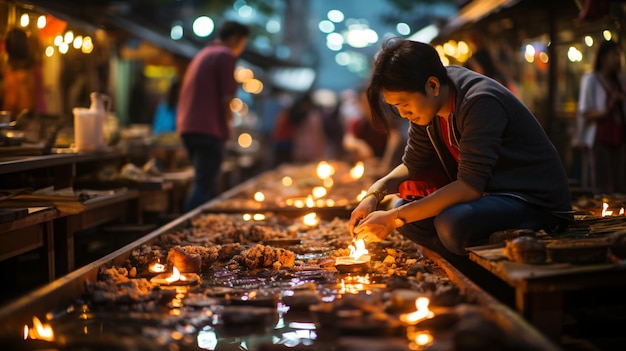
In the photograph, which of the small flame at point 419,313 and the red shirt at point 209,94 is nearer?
the small flame at point 419,313

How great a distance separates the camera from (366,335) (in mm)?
3133

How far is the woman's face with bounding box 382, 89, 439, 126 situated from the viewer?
13.9 ft

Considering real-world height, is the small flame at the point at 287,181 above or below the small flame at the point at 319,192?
above

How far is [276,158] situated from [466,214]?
1409 cm

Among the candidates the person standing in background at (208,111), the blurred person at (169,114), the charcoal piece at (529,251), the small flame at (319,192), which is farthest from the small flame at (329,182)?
the charcoal piece at (529,251)

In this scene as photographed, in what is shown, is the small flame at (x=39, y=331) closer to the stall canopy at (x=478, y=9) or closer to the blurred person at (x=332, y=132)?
the stall canopy at (x=478, y=9)

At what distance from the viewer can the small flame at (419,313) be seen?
336 cm

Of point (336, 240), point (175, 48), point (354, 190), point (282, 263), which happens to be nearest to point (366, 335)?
point (282, 263)

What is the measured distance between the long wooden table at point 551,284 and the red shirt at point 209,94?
5.95 meters

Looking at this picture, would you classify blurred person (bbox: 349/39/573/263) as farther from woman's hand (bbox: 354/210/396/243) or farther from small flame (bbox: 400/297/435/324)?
small flame (bbox: 400/297/435/324)

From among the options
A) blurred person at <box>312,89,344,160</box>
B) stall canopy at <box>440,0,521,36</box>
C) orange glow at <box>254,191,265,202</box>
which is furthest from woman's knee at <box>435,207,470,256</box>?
blurred person at <box>312,89,344,160</box>

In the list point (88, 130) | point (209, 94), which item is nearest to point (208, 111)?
point (209, 94)

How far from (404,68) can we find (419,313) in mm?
1484

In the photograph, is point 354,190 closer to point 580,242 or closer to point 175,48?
point 580,242
